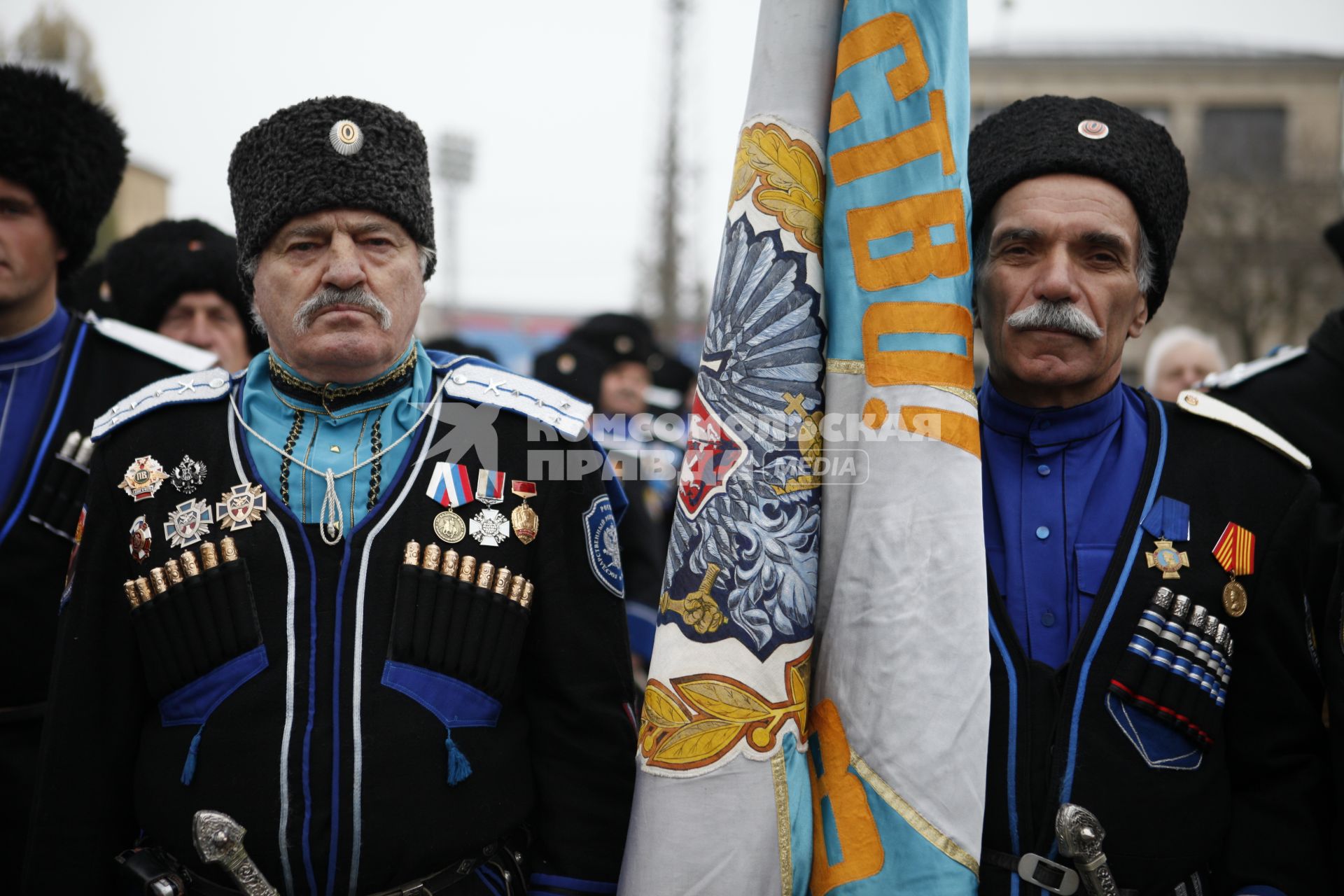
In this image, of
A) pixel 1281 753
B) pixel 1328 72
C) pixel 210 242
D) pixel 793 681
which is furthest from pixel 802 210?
pixel 1328 72

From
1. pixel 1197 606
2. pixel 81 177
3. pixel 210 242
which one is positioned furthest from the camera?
pixel 210 242

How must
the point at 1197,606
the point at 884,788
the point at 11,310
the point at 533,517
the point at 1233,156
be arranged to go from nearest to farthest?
the point at 884,788
the point at 1197,606
the point at 533,517
the point at 11,310
the point at 1233,156

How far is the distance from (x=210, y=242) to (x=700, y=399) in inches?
101

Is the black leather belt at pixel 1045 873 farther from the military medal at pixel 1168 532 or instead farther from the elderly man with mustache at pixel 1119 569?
the military medal at pixel 1168 532

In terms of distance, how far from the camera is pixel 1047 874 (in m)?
2.12

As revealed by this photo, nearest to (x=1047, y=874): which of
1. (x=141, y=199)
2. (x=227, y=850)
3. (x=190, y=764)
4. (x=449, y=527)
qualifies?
(x=449, y=527)

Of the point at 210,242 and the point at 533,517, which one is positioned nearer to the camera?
the point at 533,517

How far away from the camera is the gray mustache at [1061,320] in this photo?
2334 mm

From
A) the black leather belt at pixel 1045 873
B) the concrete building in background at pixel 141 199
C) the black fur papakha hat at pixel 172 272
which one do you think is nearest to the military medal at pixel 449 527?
the black leather belt at pixel 1045 873

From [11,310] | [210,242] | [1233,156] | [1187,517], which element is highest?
[1233,156]

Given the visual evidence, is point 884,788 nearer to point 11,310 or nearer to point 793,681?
point 793,681

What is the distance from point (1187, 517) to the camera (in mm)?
2326

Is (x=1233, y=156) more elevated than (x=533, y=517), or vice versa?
(x=1233, y=156)

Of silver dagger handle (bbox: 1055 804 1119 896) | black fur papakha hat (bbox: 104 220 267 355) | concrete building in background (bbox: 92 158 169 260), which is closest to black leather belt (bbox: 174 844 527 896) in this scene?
silver dagger handle (bbox: 1055 804 1119 896)
